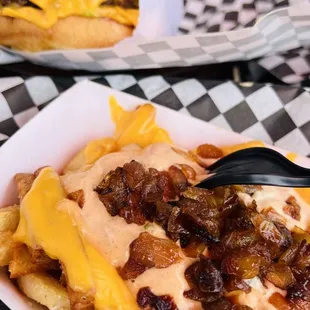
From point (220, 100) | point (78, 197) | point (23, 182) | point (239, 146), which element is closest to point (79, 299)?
point (78, 197)

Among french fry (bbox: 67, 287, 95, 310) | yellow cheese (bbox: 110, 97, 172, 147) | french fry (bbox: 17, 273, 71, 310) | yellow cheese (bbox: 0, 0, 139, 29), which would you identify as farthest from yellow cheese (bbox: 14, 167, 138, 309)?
yellow cheese (bbox: 0, 0, 139, 29)

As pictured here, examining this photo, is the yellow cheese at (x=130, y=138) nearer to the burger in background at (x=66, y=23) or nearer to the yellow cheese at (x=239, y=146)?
the yellow cheese at (x=239, y=146)

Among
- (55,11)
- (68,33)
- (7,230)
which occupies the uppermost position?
(55,11)

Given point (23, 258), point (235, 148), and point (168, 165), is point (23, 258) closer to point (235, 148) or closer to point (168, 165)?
point (168, 165)

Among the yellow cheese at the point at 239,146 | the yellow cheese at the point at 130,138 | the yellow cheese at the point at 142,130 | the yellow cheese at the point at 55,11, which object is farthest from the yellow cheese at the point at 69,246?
the yellow cheese at the point at 55,11

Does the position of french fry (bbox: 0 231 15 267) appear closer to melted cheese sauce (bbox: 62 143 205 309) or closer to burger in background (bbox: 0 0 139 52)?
melted cheese sauce (bbox: 62 143 205 309)

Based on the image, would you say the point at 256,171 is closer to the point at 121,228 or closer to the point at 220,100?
the point at 121,228
